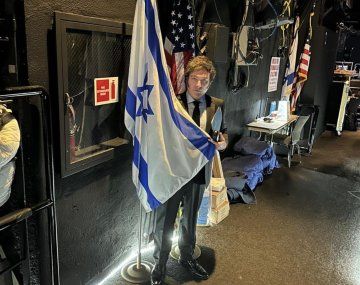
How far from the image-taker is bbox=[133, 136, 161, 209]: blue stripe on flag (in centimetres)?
226

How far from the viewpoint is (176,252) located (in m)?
2.96

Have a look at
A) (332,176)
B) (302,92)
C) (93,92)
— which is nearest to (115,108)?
(93,92)

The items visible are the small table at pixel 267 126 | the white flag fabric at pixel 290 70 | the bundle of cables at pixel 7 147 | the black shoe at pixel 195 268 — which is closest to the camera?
the bundle of cables at pixel 7 147

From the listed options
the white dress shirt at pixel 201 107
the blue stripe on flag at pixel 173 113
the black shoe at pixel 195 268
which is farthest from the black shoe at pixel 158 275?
the white dress shirt at pixel 201 107

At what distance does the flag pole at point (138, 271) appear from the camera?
260cm

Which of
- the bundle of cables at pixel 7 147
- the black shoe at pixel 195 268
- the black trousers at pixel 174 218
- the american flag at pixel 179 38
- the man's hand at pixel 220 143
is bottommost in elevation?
the black shoe at pixel 195 268

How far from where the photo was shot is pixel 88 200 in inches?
90.3

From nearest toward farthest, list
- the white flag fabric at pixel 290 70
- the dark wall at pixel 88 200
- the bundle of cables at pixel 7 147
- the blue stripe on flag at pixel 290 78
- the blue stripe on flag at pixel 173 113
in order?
the bundle of cables at pixel 7 147, the dark wall at pixel 88 200, the blue stripe on flag at pixel 173 113, the white flag fabric at pixel 290 70, the blue stripe on flag at pixel 290 78

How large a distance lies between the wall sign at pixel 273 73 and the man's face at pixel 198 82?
11.5ft

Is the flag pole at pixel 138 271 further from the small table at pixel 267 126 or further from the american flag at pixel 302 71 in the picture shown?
the american flag at pixel 302 71

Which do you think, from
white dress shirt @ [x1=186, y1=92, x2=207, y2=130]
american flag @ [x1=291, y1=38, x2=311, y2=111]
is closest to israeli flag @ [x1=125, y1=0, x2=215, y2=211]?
white dress shirt @ [x1=186, y1=92, x2=207, y2=130]

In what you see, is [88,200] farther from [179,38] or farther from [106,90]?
[179,38]

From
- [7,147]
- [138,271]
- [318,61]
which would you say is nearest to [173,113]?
[7,147]

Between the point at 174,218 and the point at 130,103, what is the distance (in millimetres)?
899
